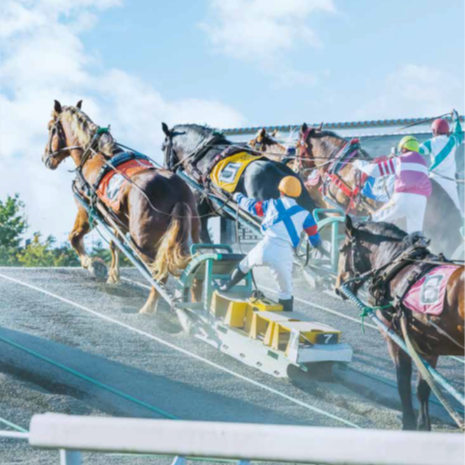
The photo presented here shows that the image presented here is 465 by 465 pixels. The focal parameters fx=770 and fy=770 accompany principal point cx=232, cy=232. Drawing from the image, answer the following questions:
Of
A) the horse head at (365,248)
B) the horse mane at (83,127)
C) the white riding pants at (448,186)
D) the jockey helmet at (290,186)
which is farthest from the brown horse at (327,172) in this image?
the horse head at (365,248)

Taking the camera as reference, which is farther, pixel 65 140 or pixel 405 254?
pixel 65 140

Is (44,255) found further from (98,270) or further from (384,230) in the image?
(384,230)

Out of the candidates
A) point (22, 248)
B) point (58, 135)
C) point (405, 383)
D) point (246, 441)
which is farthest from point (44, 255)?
point (246, 441)

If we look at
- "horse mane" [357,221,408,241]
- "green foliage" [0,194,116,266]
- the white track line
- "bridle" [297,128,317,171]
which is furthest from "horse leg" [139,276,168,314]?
"green foliage" [0,194,116,266]

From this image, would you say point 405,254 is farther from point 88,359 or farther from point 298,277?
point 298,277

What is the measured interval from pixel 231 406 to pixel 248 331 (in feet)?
4.09

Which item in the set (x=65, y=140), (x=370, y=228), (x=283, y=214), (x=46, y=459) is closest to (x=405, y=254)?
(x=370, y=228)

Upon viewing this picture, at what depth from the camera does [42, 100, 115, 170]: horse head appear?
33.2 ft

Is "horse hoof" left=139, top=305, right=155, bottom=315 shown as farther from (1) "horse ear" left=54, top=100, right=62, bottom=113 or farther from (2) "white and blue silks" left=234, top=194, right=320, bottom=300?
(1) "horse ear" left=54, top=100, right=62, bottom=113

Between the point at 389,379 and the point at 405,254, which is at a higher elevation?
the point at 405,254

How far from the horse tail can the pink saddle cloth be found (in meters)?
3.28

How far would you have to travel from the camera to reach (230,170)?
10.0 meters

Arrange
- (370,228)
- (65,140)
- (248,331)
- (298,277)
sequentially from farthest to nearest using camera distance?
(298,277)
(65,140)
(248,331)
(370,228)

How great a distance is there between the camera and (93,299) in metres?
9.48
